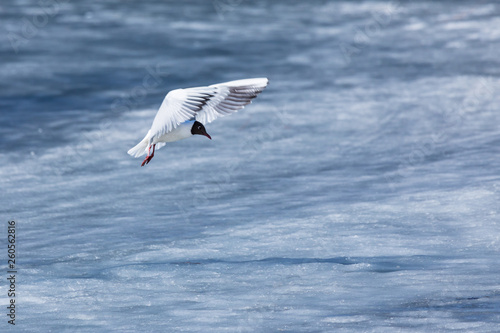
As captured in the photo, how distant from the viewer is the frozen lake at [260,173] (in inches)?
177

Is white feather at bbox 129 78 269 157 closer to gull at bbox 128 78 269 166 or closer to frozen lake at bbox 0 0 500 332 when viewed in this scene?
gull at bbox 128 78 269 166

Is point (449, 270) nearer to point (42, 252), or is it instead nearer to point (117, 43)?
point (42, 252)

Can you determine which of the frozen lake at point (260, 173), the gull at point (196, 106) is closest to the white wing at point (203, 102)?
the gull at point (196, 106)

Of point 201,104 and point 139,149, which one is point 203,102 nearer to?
point 201,104

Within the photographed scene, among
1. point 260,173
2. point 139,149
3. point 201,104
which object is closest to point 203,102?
point 201,104

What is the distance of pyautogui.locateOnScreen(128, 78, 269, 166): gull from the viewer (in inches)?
166

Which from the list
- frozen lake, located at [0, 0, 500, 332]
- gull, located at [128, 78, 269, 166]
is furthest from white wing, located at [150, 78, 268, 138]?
frozen lake, located at [0, 0, 500, 332]

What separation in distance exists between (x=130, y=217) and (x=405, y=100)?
352 cm

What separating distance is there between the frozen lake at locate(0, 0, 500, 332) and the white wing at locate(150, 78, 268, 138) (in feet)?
3.30

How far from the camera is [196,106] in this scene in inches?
171

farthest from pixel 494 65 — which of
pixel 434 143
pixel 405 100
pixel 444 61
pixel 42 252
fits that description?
pixel 42 252

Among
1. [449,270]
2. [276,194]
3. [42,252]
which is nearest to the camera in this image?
[449,270]

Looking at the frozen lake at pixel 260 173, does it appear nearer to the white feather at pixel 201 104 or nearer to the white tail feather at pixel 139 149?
the white tail feather at pixel 139 149

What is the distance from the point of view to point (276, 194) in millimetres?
6164
